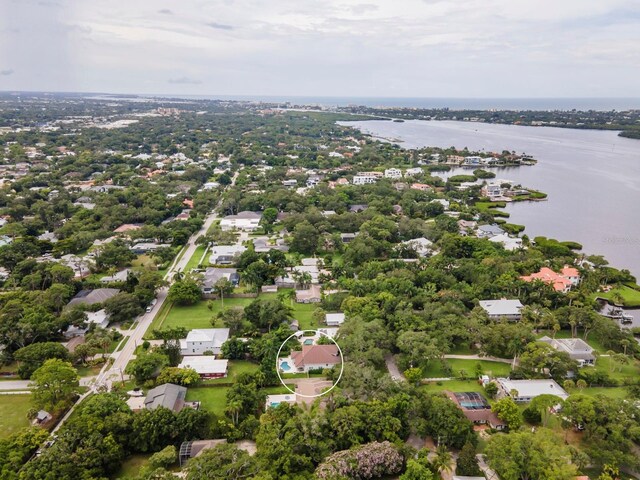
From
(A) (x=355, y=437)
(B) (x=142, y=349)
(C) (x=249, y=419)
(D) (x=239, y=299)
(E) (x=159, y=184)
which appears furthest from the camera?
(E) (x=159, y=184)

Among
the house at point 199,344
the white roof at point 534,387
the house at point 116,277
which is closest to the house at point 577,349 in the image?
the white roof at point 534,387

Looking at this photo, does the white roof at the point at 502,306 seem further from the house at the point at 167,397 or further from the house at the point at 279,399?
the house at the point at 167,397

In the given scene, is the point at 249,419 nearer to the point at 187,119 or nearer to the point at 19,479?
the point at 19,479

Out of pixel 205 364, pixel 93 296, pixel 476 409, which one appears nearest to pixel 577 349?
pixel 476 409

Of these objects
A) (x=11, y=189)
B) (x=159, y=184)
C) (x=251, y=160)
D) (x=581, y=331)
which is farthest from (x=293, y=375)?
(x=251, y=160)

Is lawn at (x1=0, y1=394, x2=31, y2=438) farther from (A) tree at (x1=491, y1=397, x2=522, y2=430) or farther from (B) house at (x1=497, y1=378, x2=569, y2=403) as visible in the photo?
(B) house at (x1=497, y1=378, x2=569, y2=403)
